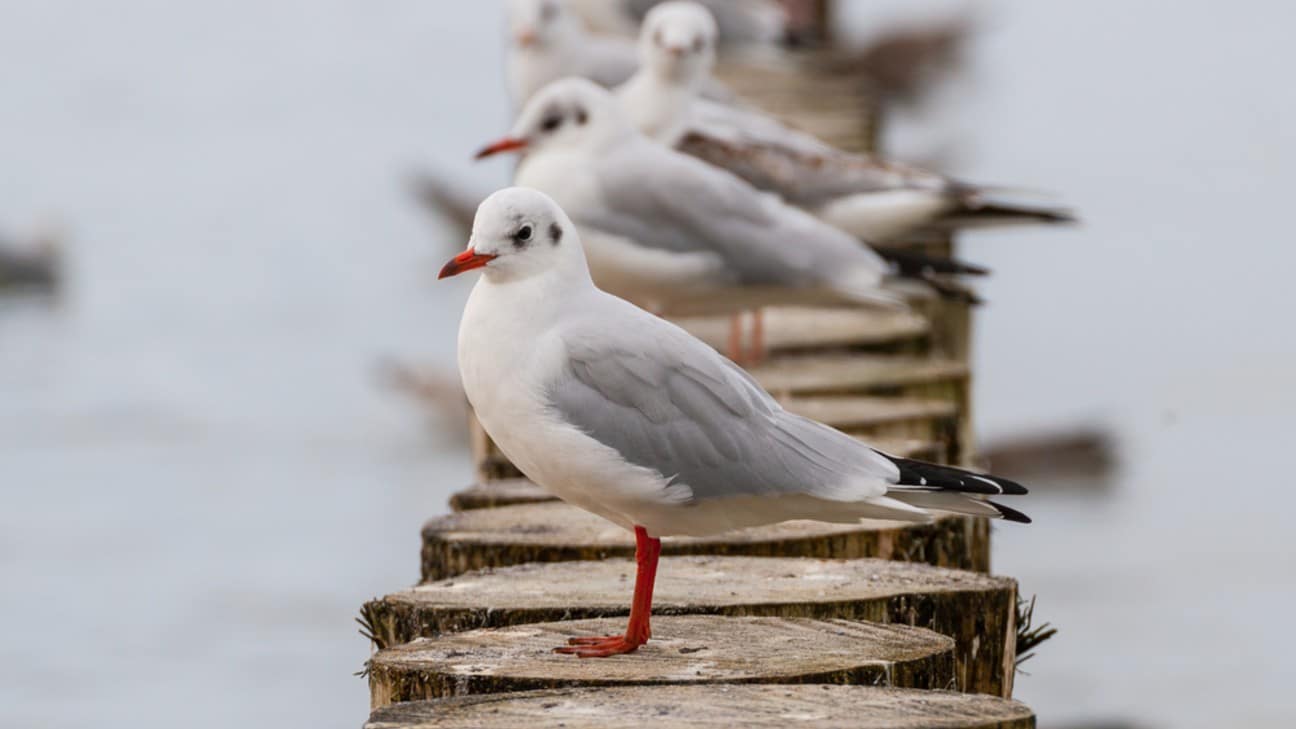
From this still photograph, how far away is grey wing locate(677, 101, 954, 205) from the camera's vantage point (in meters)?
6.93

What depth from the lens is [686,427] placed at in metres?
3.55

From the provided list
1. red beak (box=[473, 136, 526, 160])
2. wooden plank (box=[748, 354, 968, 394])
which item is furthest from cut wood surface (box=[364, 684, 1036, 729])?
red beak (box=[473, 136, 526, 160])

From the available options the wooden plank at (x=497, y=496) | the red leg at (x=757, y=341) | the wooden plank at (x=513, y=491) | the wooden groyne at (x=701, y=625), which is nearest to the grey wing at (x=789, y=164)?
the red leg at (x=757, y=341)

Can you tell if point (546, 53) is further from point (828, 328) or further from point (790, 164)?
point (828, 328)

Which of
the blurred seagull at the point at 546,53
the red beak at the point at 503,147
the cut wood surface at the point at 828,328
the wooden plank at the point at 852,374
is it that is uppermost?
the blurred seagull at the point at 546,53

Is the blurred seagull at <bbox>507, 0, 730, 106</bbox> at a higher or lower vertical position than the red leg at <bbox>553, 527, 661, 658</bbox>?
higher

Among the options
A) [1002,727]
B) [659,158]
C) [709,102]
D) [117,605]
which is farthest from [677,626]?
[117,605]

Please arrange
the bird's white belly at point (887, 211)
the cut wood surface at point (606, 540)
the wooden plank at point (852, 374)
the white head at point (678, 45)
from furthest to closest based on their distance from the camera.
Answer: the white head at point (678, 45), the bird's white belly at point (887, 211), the wooden plank at point (852, 374), the cut wood surface at point (606, 540)

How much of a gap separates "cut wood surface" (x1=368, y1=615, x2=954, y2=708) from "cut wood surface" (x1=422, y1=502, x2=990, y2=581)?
0.58 metres

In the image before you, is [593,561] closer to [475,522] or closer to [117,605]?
[475,522]

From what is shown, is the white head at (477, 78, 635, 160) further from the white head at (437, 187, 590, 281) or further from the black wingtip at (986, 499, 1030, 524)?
the black wingtip at (986, 499, 1030, 524)

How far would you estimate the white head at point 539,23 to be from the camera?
8.31 m

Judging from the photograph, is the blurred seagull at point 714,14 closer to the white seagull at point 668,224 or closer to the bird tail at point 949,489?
the white seagull at point 668,224

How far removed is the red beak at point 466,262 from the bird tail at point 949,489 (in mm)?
664
